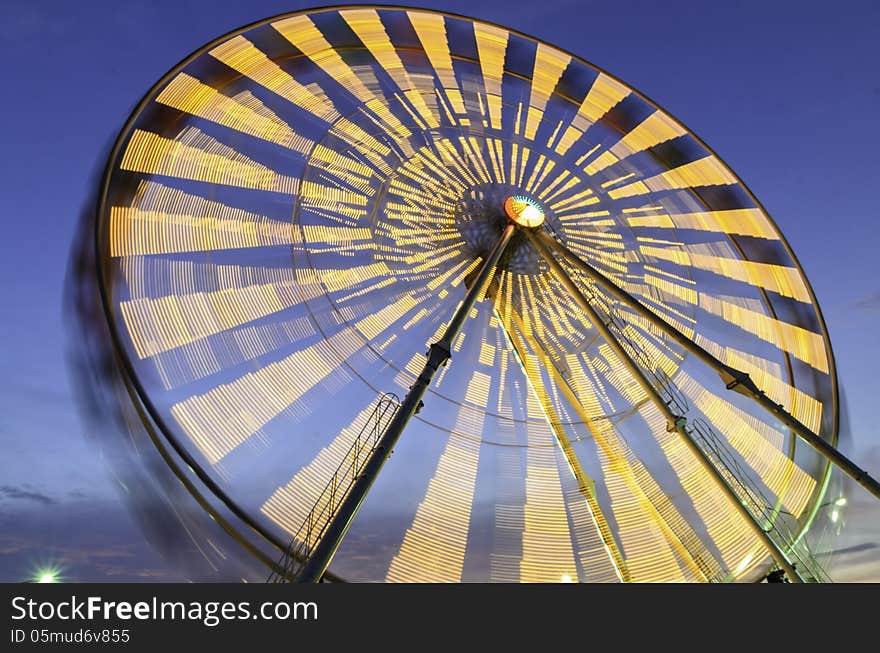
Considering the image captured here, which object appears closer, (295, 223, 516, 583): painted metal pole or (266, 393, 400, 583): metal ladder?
(295, 223, 516, 583): painted metal pole

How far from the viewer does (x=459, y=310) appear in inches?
221

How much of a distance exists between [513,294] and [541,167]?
76.3 inches

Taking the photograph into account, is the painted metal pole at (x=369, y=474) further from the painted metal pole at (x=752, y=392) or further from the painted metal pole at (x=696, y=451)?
the painted metal pole at (x=752, y=392)

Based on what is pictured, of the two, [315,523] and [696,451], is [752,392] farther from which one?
[315,523]

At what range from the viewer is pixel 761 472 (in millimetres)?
8016

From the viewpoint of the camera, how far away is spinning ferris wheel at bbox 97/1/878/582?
532cm

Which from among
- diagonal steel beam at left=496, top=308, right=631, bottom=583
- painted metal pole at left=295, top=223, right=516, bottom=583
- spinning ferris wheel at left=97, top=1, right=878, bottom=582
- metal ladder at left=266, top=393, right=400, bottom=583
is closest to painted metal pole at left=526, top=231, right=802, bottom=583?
spinning ferris wheel at left=97, top=1, right=878, bottom=582

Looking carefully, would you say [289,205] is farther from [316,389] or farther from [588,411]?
[588,411]

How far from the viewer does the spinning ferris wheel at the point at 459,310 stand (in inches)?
210

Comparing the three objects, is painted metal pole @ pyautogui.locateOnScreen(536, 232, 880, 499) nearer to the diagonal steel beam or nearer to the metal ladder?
the diagonal steel beam

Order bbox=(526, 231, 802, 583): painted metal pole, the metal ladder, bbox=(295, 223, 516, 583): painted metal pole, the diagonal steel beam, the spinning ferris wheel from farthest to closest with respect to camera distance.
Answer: the diagonal steel beam, bbox=(526, 231, 802, 583): painted metal pole, the spinning ferris wheel, the metal ladder, bbox=(295, 223, 516, 583): painted metal pole

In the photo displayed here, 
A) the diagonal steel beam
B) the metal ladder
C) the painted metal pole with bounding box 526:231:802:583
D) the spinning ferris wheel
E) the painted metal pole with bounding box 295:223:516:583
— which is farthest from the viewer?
the diagonal steel beam

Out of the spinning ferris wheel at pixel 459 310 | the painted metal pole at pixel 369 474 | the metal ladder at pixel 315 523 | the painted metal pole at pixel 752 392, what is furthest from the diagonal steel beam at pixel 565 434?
the metal ladder at pixel 315 523
